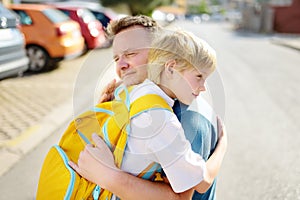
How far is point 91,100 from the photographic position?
70.6 inches

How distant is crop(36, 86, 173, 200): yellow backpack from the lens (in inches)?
55.1

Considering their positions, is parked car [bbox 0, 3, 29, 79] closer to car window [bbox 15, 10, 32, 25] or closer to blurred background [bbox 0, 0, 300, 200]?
blurred background [bbox 0, 0, 300, 200]

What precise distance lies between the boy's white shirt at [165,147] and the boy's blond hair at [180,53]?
3.6 inches

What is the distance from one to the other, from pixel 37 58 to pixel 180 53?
980cm

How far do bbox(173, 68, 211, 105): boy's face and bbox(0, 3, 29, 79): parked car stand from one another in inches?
222

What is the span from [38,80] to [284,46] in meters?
15.9

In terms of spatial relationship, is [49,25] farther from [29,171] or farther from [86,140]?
[86,140]

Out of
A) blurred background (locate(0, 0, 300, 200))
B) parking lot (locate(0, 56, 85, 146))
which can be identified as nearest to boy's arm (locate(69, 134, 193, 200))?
blurred background (locate(0, 0, 300, 200))

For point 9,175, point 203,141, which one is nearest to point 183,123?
point 203,141

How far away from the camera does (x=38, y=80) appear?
944 centimetres

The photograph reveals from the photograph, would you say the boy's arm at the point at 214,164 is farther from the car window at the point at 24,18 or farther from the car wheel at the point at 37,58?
the car window at the point at 24,18

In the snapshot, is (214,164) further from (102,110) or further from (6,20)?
(6,20)

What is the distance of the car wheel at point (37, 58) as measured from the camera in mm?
10711

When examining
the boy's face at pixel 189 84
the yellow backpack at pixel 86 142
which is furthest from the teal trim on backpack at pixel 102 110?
the boy's face at pixel 189 84
